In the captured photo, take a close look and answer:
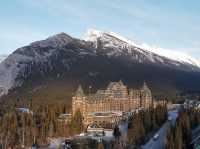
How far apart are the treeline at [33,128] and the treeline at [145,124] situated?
67.8 feet

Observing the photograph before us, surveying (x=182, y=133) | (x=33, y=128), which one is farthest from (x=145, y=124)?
(x=33, y=128)

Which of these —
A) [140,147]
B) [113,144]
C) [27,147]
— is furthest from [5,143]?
[140,147]

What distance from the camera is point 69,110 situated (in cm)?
18312

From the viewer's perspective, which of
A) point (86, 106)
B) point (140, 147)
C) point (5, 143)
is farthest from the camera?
point (86, 106)

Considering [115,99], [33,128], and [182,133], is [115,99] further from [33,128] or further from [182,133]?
[182,133]

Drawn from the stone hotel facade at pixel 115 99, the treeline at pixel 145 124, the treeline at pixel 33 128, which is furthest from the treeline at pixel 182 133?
the stone hotel facade at pixel 115 99

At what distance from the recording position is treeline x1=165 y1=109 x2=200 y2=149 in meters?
95.2

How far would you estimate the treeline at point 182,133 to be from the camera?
312 ft

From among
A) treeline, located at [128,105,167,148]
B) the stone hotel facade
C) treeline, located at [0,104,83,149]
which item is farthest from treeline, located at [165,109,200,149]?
the stone hotel facade

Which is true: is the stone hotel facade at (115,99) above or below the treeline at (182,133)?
above

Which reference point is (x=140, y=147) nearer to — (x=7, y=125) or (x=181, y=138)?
(x=181, y=138)

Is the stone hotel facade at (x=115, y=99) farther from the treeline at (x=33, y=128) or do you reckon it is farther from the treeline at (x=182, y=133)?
the treeline at (x=182, y=133)

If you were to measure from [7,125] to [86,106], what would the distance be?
3727cm

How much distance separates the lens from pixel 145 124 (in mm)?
127875
